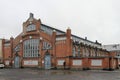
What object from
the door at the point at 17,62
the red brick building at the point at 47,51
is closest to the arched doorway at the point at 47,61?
the red brick building at the point at 47,51

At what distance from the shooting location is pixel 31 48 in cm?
4944

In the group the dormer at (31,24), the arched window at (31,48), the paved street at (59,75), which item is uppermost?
the dormer at (31,24)

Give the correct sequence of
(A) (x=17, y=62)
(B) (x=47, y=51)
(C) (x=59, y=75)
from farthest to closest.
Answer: (A) (x=17, y=62), (B) (x=47, y=51), (C) (x=59, y=75)

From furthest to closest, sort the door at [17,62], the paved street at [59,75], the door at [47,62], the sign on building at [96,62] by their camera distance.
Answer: the door at [17,62]
the door at [47,62]
the sign on building at [96,62]
the paved street at [59,75]

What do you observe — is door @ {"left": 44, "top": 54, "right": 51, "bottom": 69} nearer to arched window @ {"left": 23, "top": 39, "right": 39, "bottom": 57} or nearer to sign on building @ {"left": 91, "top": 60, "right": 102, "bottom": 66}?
arched window @ {"left": 23, "top": 39, "right": 39, "bottom": 57}

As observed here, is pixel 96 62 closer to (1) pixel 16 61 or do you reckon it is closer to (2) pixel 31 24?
(2) pixel 31 24

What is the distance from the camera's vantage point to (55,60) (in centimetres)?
4484

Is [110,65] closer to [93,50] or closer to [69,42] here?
[69,42]

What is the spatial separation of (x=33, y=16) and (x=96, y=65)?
75.8 feet

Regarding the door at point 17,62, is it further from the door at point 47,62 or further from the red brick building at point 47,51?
the door at point 47,62

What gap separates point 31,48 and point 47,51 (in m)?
5.44

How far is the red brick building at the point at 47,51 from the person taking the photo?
132 feet

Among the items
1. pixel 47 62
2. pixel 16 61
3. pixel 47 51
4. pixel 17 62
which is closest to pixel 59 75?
pixel 47 62

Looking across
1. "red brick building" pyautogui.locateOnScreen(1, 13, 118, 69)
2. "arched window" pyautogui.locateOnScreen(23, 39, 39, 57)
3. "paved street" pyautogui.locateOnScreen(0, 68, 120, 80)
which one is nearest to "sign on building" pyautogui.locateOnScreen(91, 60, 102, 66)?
"red brick building" pyautogui.locateOnScreen(1, 13, 118, 69)
